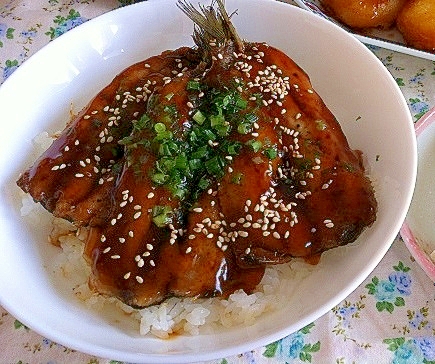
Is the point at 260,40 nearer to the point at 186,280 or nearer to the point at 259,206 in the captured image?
the point at 259,206

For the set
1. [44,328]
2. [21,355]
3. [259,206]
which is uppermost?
[259,206]

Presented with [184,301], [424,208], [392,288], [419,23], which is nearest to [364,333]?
[392,288]

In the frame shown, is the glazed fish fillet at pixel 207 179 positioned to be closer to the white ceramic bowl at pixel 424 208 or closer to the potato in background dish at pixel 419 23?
the white ceramic bowl at pixel 424 208

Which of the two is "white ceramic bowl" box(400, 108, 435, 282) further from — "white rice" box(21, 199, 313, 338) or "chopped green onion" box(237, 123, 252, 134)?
"chopped green onion" box(237, 123, 252, 134)

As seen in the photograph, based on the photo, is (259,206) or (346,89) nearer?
(259,206)

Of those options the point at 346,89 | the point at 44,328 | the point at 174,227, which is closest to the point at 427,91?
the point at 346,89

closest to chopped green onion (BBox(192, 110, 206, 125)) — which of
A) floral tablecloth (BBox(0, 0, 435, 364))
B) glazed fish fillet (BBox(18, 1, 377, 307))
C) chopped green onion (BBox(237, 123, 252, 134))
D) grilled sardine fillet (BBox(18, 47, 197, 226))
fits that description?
glazed fish fillet (BBox(18, 1, 377, 307))
